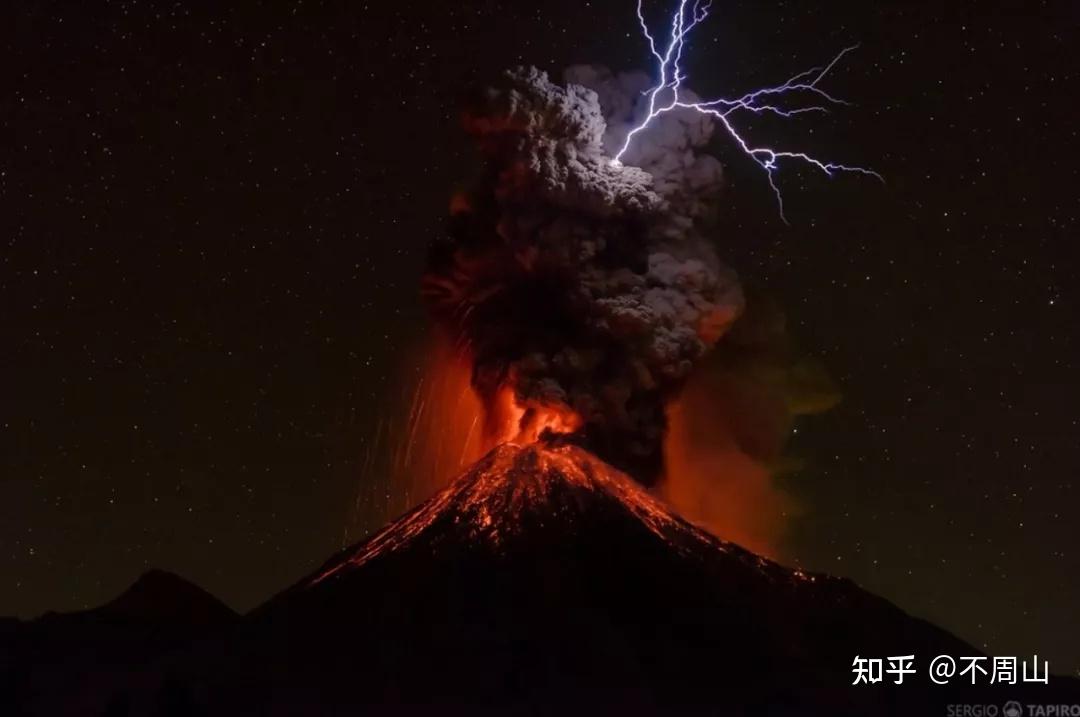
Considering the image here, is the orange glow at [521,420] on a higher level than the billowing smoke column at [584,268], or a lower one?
lower

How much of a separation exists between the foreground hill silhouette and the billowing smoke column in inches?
52.5

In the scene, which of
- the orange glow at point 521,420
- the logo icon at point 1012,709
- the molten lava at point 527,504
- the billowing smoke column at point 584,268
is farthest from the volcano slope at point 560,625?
the billowing smoke column at point 584,268

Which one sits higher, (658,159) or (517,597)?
(658,159)

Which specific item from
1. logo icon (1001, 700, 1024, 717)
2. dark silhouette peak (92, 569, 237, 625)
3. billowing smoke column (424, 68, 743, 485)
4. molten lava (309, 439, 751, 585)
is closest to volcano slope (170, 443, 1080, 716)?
molten lava (309, 439, 751, 585)

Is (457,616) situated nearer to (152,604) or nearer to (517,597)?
(517,597)

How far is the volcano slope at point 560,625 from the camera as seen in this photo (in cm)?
2572

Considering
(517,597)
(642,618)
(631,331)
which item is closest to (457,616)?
(517,597)

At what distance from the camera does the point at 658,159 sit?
30.9 m

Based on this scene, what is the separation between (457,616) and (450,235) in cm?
846

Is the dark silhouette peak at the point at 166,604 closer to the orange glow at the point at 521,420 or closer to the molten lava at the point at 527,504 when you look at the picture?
the molten lava at the point at 527,504

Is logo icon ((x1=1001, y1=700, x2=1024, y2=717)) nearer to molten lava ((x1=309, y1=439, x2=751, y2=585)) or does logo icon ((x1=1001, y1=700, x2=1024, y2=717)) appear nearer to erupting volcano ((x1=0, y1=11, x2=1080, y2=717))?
erupting volcano ((x1=0, y1=11, x2=1080, y2=717))

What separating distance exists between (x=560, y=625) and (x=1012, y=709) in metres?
7.91

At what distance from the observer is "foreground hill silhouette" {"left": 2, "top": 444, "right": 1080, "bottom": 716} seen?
2562cm

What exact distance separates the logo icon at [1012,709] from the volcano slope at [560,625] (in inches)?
26.6
